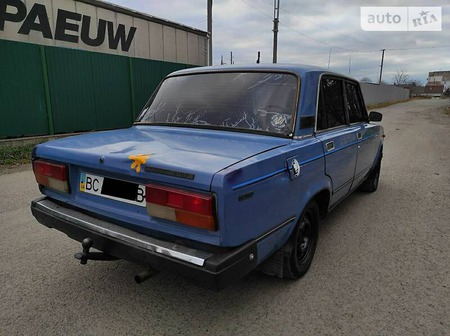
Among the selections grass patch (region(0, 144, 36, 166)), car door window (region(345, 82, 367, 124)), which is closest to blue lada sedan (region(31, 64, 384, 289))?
car door window (region(345, 82, 367, 124))

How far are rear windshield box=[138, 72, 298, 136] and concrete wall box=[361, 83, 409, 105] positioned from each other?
30666mm

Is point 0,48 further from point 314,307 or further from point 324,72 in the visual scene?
point 314,307

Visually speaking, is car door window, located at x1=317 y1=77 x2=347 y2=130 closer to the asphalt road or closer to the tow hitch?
the asphalt road

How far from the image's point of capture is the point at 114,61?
10367 millimetres

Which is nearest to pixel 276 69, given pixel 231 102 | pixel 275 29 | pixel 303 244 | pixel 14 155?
pixel 231 102

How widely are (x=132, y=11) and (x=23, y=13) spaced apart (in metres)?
3.46

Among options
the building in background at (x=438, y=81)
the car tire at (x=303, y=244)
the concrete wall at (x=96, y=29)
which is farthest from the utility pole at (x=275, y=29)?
the building in background at (x=438, y=81)

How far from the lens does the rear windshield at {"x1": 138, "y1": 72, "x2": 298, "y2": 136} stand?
2656 mm

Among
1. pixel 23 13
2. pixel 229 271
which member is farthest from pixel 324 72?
pixel 23 13

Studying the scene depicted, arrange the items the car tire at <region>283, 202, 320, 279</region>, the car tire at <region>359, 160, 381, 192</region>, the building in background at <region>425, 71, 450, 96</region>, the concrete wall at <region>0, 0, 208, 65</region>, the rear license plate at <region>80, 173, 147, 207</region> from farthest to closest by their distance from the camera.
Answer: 1. the building in background at <region>425, 71, 450, 96</region>
2. the concrete wall at <region>0, 0, 208, 65</region>
3. the car tire at <region>359, 160, 381, 192</region>
4. the car tire at <region>283, 202, 320, 279</region>
5. the rear license plate at <region>80, 173, 147, 207</region>

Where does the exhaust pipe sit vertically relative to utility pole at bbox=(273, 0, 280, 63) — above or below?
below

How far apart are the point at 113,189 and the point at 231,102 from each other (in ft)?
3.97

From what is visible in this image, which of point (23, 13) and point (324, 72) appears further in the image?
point (23, 13)

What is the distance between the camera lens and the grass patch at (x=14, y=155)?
7170 millimetres
